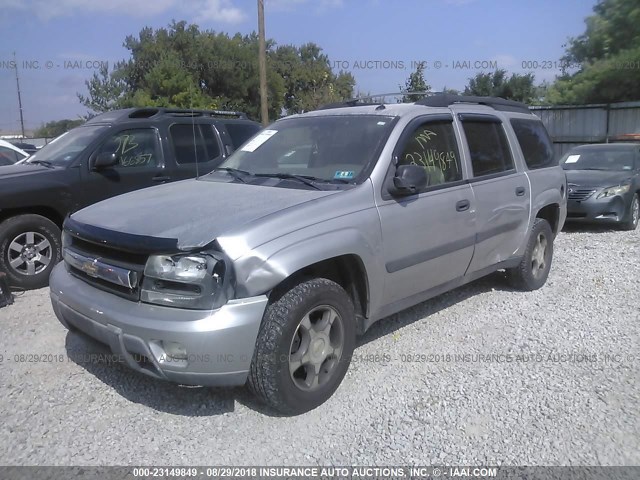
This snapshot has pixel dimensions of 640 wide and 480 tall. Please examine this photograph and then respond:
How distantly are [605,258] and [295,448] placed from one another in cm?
581

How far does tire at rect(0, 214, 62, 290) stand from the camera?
5668mm

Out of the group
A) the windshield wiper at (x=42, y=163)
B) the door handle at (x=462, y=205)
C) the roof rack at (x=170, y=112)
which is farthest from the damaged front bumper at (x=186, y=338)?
the roof rack at (x=170, y=112)

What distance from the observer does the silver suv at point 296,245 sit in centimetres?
295

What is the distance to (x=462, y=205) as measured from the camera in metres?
4.37

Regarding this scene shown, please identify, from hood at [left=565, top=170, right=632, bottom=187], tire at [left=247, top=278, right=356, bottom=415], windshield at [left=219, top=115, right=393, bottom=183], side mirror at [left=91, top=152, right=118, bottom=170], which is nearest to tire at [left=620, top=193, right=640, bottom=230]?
hood at [left=565, top=170, right=632, bottom=187]

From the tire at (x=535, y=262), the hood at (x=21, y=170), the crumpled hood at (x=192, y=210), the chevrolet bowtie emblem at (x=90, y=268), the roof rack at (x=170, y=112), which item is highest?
the roof rack at (x=170, y=112)

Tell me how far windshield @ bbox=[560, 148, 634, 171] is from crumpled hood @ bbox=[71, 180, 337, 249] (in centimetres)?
862

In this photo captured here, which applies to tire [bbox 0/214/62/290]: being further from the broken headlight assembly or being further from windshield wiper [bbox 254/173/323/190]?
the broken headlight assembly

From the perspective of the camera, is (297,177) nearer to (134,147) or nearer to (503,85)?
(134,147)

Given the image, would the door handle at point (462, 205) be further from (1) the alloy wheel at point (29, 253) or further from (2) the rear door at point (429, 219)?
(1) the alloy wheel at point (29, 253)

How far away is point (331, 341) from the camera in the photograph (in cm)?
350

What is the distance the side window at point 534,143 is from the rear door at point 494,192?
31 cm

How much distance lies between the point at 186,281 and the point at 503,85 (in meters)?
29.1

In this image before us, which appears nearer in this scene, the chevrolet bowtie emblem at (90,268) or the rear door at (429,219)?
the chevrolet bowtie emblem at (90,268)
